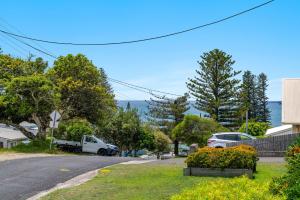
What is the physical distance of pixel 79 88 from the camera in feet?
141

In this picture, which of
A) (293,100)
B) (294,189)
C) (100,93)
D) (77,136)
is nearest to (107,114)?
(100,93)

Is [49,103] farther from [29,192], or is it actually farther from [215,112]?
[215,112]

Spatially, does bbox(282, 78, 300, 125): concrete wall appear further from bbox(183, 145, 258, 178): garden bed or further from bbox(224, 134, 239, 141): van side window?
bbox(183, 145, 258, 178): garden bed

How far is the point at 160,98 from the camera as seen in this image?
80812 mm

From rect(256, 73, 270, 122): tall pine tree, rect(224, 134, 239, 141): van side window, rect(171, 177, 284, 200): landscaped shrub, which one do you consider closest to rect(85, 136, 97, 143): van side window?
rect(224, 134, 239, 141): van side window

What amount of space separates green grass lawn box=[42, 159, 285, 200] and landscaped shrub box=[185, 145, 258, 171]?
0.57 meters

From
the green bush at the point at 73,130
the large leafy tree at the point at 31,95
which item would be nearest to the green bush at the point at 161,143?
the green bush at the point at 73,130

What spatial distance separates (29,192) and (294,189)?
8668 mm

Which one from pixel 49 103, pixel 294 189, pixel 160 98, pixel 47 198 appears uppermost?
pixel 160 98

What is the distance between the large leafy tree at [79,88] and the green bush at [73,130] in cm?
116

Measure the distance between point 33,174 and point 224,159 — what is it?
6.75 m

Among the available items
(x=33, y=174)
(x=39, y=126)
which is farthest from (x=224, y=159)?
(x=39, y=126)

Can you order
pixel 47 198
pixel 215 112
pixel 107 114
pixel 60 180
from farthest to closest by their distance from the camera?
pixel 215 112
pixel 107 114
pixel 60 180
pixel 47 198

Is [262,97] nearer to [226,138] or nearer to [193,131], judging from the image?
[193,131]
